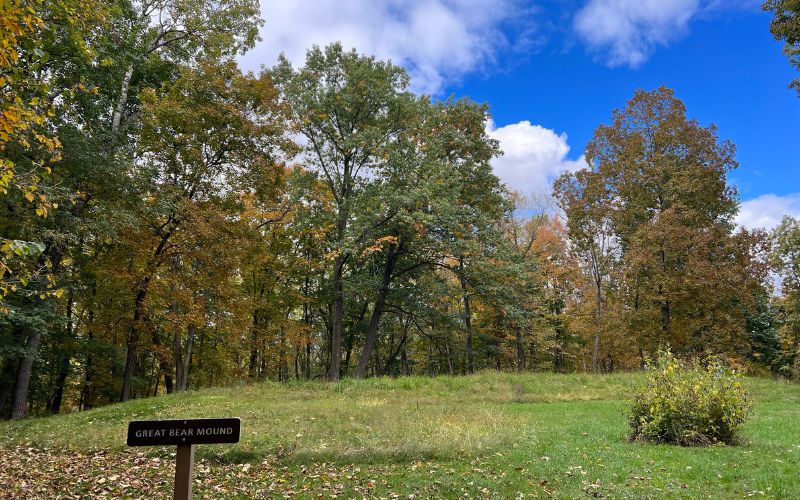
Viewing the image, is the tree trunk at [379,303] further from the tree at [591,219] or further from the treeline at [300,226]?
the tree at [591,219]

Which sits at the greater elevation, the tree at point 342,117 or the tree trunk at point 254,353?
the tree at point 342,117

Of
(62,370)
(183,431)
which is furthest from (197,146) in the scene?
(62,370)

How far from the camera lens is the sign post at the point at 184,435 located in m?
4.25

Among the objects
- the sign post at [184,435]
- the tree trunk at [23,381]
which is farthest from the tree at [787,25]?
the tree trunk at [23,381]

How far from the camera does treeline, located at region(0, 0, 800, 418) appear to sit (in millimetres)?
14727

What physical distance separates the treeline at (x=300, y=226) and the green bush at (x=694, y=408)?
11488mm

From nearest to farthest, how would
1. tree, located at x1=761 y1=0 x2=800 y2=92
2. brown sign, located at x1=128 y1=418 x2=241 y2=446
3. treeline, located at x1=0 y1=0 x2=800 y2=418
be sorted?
1. brown sign, located at x1=128 y1=418 x2=241 y2=446
2. tree, located at x1=761 y1=0 x2=800 y2=92
3. treeline, located at x1=0 y1=0 x2=800 y2=418

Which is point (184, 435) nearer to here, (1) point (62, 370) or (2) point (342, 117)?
(2) point (342, 117)

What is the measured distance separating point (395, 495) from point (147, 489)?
367 centimetres

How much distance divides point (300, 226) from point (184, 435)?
18.8 meters

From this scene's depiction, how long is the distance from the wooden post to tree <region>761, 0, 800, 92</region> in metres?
9.18

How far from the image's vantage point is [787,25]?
6504 mm

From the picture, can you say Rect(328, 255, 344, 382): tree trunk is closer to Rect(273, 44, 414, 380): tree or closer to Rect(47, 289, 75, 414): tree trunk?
Rect(273, 44, 414, 380): tree

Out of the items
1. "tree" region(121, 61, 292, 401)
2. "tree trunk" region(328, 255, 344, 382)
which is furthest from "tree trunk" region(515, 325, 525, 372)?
"tree" region(121, 61, 292, 401)
